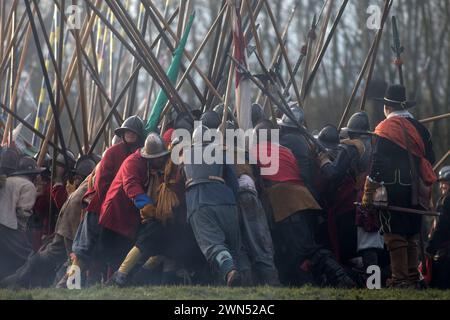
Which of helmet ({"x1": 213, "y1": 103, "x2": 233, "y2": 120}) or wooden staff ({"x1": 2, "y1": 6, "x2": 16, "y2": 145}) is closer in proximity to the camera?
helmet ({"x1": 213, "y1": 103, "x2": 233, "y2": 120})

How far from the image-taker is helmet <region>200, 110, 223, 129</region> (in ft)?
39.1

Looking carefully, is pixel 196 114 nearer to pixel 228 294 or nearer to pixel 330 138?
pixel 330 138

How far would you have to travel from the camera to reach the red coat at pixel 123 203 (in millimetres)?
11469

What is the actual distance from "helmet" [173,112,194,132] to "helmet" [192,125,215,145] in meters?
0.82

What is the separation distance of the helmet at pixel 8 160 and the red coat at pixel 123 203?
1.57 meters

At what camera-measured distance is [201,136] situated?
36.7 feet

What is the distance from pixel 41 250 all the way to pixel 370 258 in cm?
297

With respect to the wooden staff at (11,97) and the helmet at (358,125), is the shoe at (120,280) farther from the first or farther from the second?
the wooden staff at (11,97)

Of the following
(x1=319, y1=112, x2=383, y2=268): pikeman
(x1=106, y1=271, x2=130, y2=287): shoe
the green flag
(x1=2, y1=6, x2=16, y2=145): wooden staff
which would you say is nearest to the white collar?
(x1=319, y1=112, x2=383, y2=268): pikeman

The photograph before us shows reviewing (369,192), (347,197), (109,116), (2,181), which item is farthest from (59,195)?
(369,192)

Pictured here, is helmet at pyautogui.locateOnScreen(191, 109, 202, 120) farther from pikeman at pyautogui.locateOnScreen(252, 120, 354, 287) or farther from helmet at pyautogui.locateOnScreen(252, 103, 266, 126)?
pikeman at pyautogui.locateOnScreen(252, 120, 354, 287)

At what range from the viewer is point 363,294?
10.0 meters

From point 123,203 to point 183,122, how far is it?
1.06m
